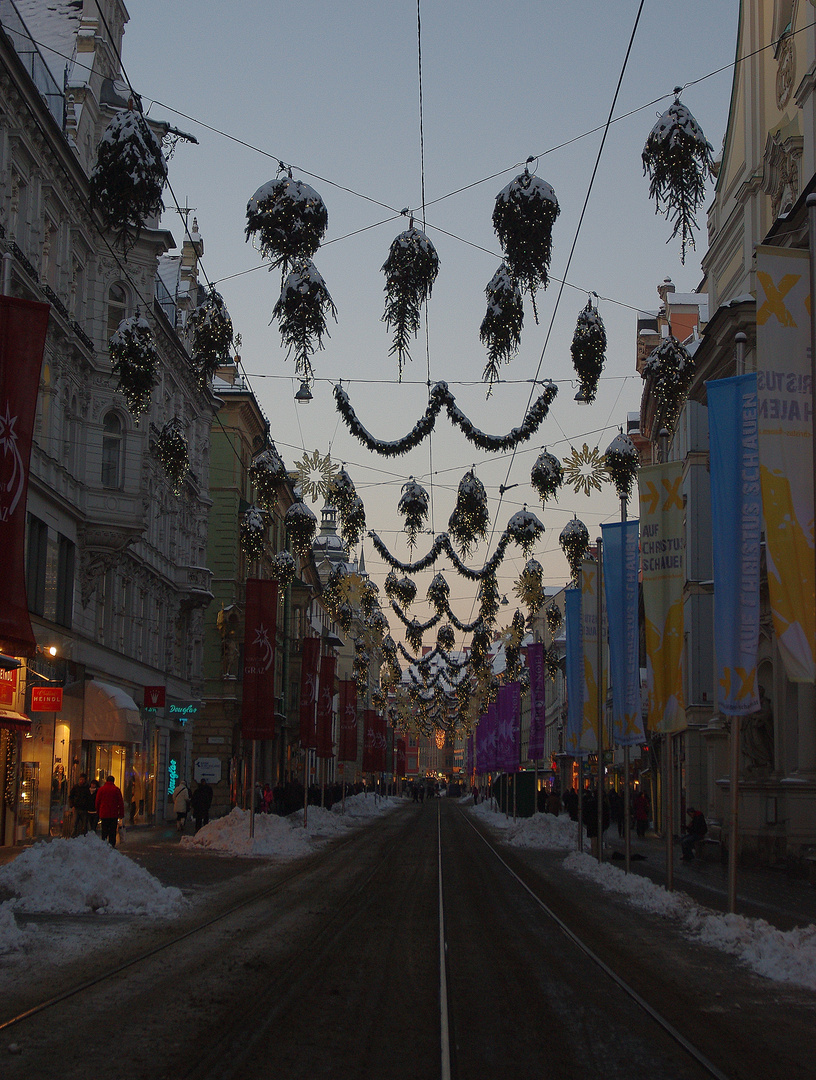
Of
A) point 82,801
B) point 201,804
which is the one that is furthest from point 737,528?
point 201,804

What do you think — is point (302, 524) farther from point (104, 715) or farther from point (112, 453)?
point (112, 453)

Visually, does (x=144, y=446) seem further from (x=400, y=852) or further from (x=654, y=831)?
(x=654, y=831)

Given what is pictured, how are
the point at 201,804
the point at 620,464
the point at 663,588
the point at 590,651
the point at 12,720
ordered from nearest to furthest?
the point at 663,588, the point at 620,464, the point at 12,720, the point at 590,651, the point at 201,804

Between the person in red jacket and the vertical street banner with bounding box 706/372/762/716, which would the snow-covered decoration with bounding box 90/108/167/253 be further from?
the person in red jacket

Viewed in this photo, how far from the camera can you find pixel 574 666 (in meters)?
30.3

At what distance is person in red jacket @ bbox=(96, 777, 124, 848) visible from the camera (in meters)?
26.6

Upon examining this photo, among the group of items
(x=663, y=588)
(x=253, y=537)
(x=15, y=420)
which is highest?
(x=253, y=537)

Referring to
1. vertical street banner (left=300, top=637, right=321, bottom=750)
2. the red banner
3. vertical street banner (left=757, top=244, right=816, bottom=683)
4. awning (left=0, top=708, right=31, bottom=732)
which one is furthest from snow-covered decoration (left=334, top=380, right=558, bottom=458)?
the red banner

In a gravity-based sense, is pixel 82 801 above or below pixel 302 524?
below

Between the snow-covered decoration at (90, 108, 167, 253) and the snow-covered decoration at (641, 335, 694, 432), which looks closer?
the snow-covered decoration at (90, 108, 167, 253)

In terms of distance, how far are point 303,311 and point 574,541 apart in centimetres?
1636

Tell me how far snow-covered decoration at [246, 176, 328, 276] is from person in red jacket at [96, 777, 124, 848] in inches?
705

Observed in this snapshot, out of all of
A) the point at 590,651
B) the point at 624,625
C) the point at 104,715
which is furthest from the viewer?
the point at 104,715

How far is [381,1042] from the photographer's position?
913 cm
